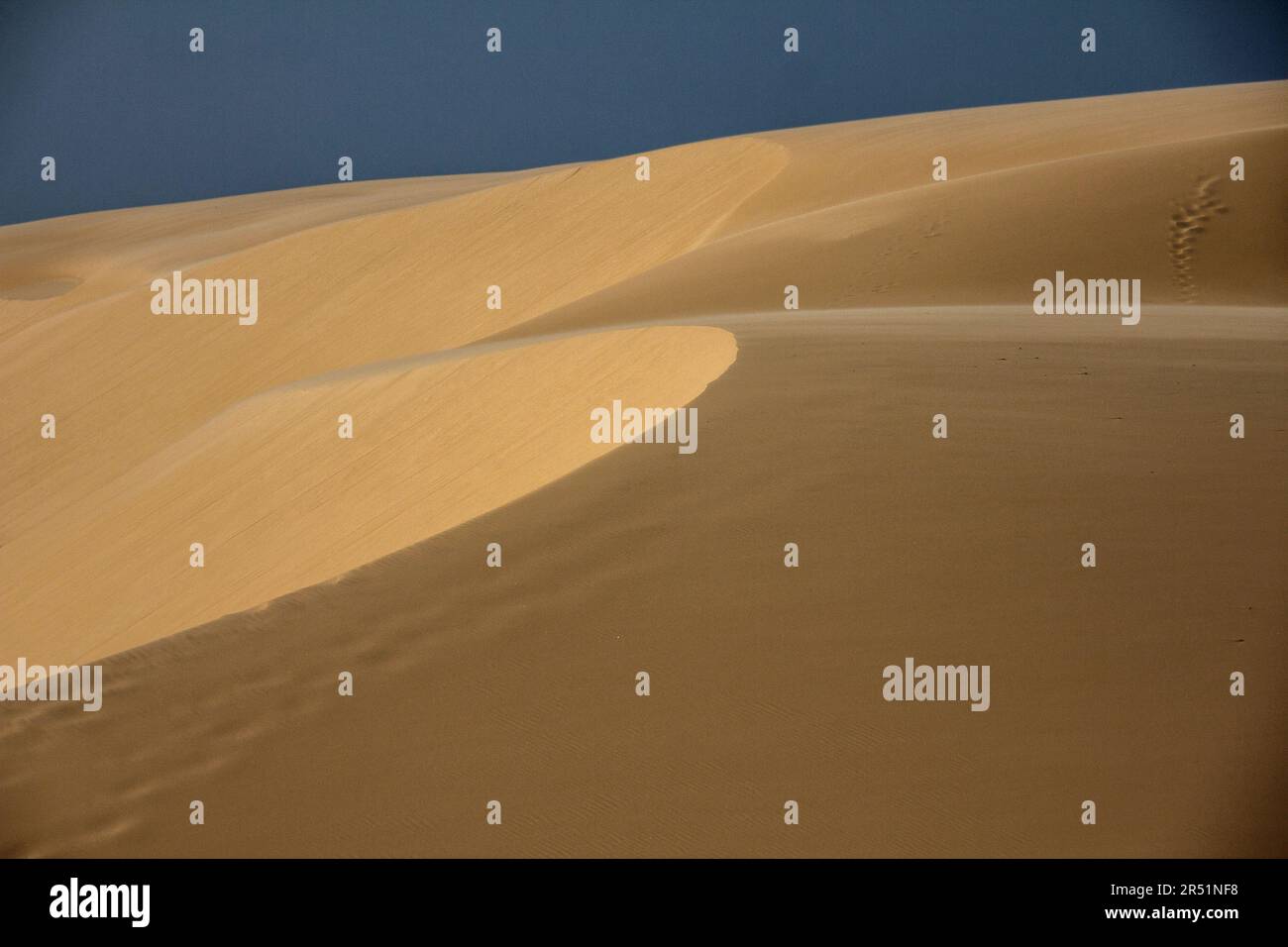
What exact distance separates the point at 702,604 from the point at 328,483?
4.25 metres

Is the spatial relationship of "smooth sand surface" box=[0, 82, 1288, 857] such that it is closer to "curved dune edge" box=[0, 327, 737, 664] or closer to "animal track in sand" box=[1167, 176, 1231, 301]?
"curved dune edge" box=[0, 327, 737, 664]

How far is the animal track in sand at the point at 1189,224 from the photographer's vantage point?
505 inches

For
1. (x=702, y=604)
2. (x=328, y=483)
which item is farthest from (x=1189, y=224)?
(x=702, y=604)

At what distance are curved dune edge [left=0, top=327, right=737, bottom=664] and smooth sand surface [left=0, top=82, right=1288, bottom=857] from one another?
39 millimetres

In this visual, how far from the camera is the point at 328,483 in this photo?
800 cm

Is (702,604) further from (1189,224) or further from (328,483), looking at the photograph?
(1189,224)

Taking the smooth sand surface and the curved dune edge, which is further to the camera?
the curved dune edge

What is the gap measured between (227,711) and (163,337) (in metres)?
16.0

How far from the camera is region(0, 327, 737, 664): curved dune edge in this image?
6.93m

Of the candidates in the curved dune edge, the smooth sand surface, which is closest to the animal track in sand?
the smooth sand surface

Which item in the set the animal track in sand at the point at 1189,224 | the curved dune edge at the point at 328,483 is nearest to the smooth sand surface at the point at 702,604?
the curved dune edge at the point at 328,483

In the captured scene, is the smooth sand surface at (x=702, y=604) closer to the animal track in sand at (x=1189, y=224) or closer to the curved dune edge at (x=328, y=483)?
the curved dune edge at (x=328, y=483)
